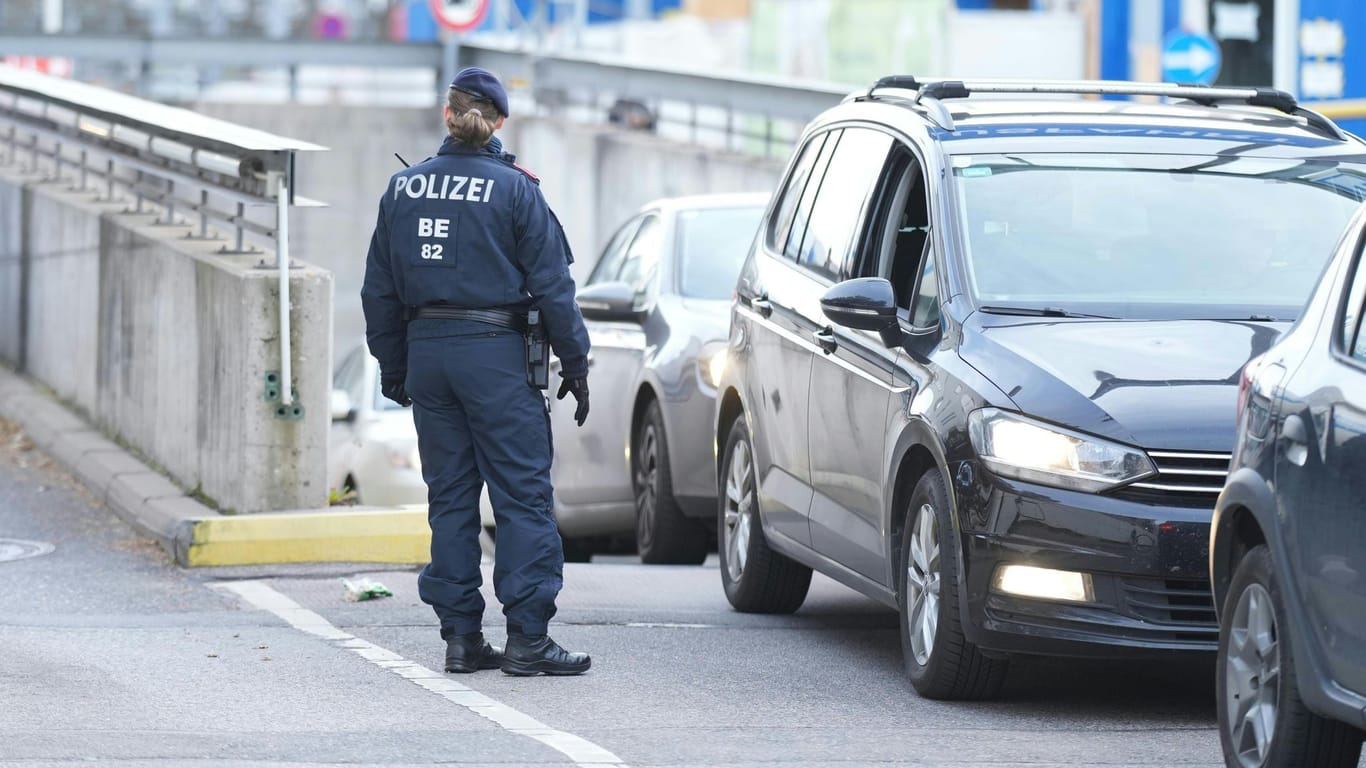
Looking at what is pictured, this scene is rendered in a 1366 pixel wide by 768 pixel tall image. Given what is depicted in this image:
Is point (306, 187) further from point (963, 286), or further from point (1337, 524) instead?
point (1337, 524)

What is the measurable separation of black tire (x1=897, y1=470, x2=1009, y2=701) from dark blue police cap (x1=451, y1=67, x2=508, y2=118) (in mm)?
1717

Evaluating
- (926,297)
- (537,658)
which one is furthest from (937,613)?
(537,658)

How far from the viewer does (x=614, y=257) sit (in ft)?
41.9

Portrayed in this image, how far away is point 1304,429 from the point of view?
560cm

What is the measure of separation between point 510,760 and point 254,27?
31.7 m

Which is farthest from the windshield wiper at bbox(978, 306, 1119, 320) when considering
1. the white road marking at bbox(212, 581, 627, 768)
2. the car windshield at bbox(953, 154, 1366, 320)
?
the white road marking at bbox(212, 581, 627, 768)

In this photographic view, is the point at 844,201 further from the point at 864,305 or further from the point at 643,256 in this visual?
the point at 643,256

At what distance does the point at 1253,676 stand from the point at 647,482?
5.99 metres

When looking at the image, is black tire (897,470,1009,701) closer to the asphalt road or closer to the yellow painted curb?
the asphalt road

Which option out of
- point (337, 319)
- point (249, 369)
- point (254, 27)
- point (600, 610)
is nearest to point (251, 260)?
point (249, 369)

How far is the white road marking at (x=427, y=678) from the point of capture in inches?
257

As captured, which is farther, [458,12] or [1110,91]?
[458,12]

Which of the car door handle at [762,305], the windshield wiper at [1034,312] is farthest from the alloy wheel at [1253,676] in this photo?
the car door handle at [762,305]

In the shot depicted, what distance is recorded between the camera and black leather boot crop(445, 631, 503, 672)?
7.88m
